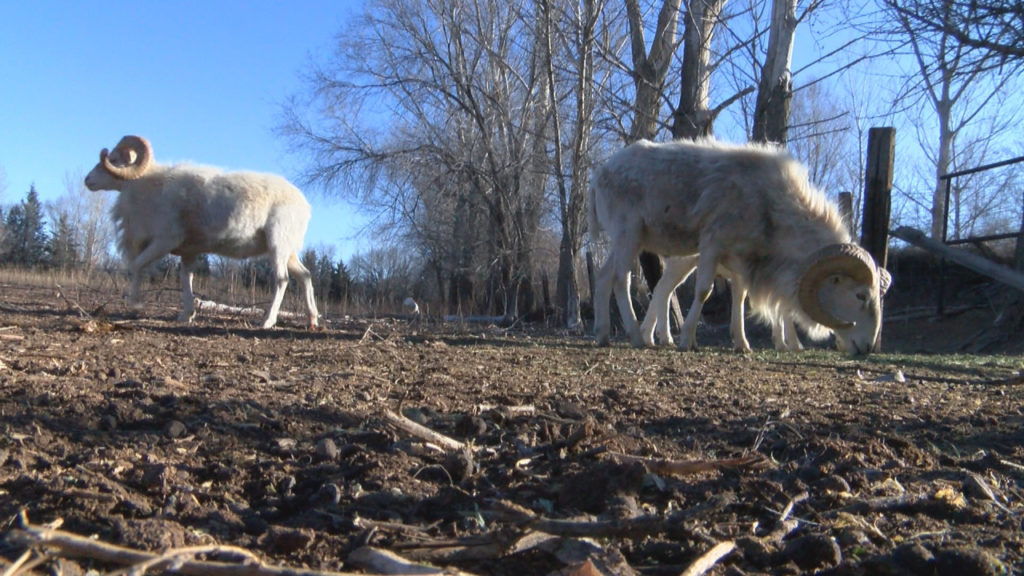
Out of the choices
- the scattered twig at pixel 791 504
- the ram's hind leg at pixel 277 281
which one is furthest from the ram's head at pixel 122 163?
the scattered twig at pixel 791 504

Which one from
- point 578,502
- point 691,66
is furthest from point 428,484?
point 691,66

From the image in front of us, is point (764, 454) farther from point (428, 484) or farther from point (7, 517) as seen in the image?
point (7, 517)

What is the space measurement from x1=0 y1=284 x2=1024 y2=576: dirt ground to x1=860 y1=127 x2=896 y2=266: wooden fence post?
500cm

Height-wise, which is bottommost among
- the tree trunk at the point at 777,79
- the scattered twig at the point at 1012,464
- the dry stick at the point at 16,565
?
the dry stick at the point at 16,565

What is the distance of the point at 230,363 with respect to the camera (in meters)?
5.93

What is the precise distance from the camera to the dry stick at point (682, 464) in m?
2.94

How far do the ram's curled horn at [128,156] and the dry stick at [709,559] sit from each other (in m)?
11.8

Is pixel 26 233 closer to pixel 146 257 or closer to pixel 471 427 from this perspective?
pixel 146 257

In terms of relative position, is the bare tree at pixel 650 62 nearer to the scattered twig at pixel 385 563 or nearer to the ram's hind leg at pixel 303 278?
the ram's hind leg at pixel 303 278

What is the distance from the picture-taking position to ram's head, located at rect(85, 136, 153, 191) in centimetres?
1214

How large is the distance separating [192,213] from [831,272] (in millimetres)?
8605

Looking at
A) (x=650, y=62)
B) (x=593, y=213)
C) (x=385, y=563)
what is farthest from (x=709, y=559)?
(x=650, y=62)

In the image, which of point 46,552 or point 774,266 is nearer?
point 46,552

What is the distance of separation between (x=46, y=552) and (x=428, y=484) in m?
1.21
